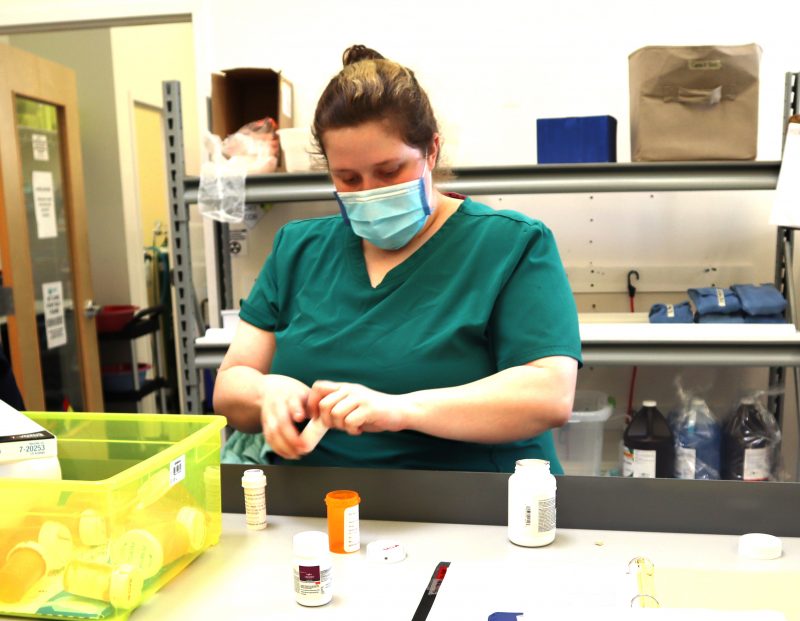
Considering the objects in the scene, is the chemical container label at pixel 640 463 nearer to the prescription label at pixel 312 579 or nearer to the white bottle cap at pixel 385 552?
the white bottle cap at pixel 385 552

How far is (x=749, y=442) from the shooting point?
85.2 inches

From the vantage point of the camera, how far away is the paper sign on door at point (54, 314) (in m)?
3.03

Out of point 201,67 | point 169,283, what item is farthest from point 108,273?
point 201,67

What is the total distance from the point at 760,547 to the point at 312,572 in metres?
0.51

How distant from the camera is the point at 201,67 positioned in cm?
270

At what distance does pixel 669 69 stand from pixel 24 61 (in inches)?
93.6

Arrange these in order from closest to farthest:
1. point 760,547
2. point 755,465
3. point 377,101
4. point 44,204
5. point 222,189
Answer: point 760,547 < point 377,101 < point 755,465 < point 222,189 < point 44,204

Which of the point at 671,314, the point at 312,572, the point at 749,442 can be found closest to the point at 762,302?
the point at 671,314

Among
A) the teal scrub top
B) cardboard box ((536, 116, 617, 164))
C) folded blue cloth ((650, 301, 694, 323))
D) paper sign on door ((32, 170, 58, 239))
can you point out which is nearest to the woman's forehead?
the teal scrub top

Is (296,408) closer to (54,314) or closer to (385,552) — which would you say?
(385,552)

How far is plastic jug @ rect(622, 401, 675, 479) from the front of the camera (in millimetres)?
2084

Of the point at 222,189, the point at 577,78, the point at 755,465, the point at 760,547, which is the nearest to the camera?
the point at 760,547

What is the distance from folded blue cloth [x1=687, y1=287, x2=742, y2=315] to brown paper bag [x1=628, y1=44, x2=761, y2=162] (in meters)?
0.39

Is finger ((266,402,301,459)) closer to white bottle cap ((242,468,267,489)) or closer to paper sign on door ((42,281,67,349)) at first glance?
white bottle cap ((242,468,267,489))
